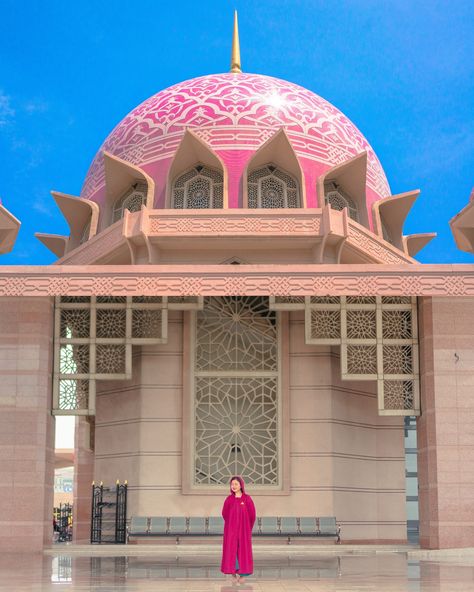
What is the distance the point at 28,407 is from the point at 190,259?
4519mm

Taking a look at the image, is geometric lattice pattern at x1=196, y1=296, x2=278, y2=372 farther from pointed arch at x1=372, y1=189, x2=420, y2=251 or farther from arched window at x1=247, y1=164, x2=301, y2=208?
pointed arch at x1=372, y1=189, x2=420, y2=251

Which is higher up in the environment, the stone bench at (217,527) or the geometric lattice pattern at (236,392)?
the geometric lattice pattern at (236,392)

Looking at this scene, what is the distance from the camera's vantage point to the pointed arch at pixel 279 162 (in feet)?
60.9

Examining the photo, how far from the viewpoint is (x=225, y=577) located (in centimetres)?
1054

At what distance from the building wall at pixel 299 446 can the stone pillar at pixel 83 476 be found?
509cm

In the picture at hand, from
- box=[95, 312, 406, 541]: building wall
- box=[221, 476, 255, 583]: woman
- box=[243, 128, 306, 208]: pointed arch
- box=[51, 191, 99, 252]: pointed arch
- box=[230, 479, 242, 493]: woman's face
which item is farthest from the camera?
box=[51, 191, 99, 252]: pointed arch

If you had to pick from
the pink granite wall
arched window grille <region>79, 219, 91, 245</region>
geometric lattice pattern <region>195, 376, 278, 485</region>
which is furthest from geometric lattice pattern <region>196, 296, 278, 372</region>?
arched window grille <region>79, 219, 91, 245</region>

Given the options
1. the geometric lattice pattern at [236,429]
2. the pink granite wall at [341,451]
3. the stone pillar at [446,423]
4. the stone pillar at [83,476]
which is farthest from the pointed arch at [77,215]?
the stone pillar at [446,423]

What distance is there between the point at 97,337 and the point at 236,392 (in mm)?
2838

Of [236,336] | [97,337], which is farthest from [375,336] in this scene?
[97,337]

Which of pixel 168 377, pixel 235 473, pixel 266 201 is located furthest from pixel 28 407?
pixel 266 201

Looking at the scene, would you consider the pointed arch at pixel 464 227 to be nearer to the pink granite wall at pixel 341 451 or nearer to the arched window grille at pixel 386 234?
the pink granite wall at pixel 341 451

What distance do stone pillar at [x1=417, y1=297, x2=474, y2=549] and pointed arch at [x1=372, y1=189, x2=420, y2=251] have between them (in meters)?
4.42

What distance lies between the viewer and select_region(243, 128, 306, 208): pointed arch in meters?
18.6
